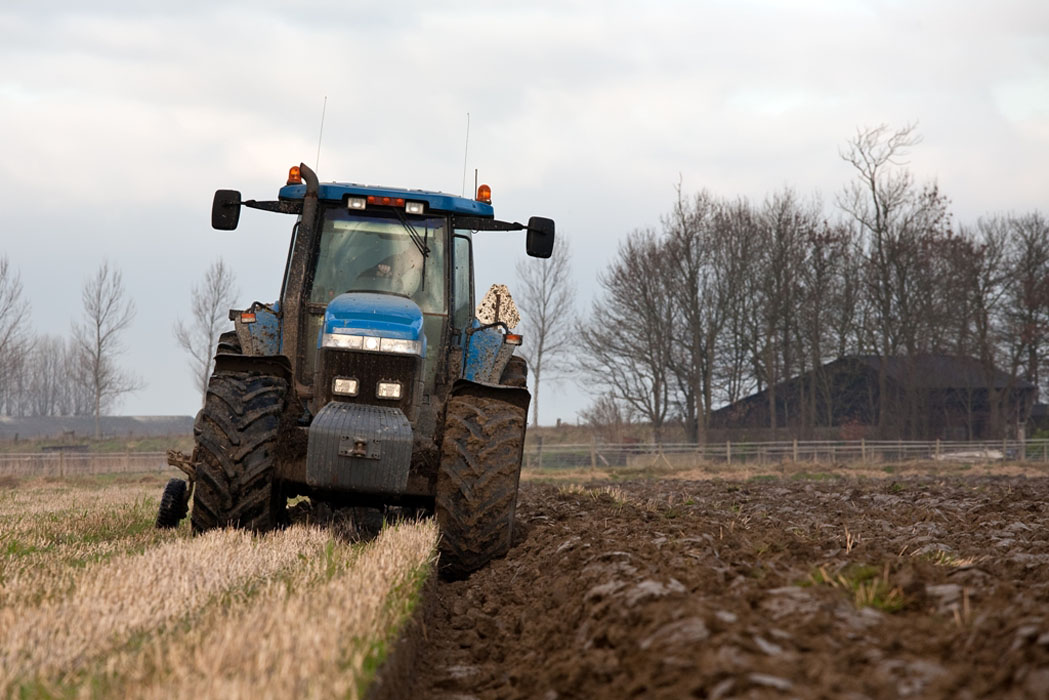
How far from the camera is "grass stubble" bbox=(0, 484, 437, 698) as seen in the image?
3.34 metres

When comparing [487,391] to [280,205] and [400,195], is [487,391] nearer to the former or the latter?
[400,195]

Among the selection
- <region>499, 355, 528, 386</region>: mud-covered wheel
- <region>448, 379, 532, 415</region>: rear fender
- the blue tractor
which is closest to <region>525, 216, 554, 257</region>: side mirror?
the blue tractor

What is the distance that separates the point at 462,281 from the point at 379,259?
2.28 feet

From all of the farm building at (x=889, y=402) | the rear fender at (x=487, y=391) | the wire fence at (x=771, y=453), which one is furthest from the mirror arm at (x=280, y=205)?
the farm building at (x=889, y=402)

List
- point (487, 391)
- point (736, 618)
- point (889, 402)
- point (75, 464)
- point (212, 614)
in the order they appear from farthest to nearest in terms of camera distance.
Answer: point (889, 402) → point (75, 464) → point (487, 391) → point (212, 614) → point (736, 618)

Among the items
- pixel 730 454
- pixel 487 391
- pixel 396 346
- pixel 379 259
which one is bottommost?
pixel 487 391

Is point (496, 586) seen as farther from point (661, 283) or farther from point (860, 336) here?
point (860, 336)

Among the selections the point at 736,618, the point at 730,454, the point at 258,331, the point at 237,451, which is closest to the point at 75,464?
the point at 730,454

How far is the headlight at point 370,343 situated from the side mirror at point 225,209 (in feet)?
4.93

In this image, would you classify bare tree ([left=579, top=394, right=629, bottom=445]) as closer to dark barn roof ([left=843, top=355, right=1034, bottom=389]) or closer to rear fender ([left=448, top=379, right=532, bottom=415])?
dark barn roof ([left=843, top=355, right=1034, bottom=389])

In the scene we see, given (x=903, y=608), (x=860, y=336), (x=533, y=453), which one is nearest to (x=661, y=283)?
(x=860, y=336)

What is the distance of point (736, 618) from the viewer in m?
3.83

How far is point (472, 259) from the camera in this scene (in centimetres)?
916

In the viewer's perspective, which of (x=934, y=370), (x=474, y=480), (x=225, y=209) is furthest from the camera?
(x=934, y=370)
